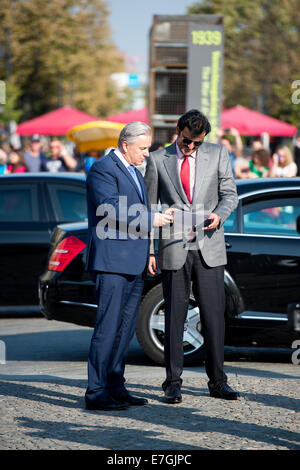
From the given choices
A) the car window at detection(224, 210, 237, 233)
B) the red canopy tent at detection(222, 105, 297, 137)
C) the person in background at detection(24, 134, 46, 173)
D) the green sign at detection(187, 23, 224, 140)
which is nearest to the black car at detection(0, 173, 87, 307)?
the car window at detection(224, 210, 237, 233)

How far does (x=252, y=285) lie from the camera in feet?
23.2

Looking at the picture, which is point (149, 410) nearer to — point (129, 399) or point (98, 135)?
point (129, 399)

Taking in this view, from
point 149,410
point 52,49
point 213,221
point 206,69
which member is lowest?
point 149,410

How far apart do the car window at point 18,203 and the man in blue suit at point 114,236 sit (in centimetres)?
459

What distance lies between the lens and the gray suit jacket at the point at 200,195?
5902 mm

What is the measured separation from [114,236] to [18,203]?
4841 mm

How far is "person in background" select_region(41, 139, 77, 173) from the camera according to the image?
52.5 ft

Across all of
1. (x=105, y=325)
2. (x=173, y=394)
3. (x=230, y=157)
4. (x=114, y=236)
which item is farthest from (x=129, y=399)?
(x=230, y=157)

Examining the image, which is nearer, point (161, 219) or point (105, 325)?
point (161, 219)

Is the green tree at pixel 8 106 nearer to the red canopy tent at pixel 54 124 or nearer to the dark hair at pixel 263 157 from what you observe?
the red canopy tent at pixel 54 124

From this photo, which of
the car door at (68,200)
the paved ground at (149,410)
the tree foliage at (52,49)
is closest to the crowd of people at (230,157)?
the car door at (68,200)

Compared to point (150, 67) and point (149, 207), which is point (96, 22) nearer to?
point (150, 67)

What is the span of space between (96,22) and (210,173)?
55.3 meters

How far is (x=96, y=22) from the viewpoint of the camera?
195 feet
